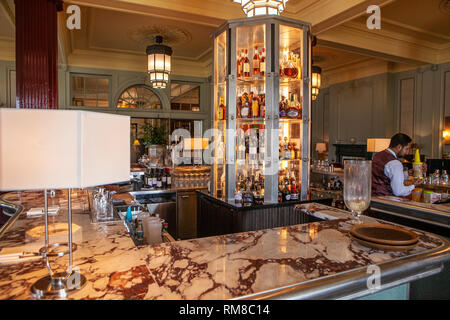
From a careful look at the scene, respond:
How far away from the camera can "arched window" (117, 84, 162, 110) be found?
29.5 ft

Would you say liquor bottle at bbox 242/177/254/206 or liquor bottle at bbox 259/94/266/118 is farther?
liquor bottle at bbox 259/94/266/118

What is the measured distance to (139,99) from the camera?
914 centimetres

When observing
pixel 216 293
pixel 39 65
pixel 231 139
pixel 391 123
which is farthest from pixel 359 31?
pixel 216 293

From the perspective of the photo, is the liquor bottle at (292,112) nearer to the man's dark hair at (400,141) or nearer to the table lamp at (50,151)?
the man's dark hair at (400,141)

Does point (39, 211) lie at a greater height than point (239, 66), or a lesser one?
lesser

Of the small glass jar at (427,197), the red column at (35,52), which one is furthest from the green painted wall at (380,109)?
the red column at (35,52)

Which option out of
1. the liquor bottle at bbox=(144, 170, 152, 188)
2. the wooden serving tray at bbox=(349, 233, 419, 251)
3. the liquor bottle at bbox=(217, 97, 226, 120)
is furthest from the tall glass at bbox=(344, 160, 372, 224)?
the liquor bottle at bbox=(144, 170, 152, 188)

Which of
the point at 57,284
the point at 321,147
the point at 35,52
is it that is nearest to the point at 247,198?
the point at 57,284

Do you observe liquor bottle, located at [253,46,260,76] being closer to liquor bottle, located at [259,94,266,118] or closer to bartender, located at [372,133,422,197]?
liquor bottle, located at [259,94,266,118]

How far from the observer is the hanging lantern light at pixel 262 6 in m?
2.72

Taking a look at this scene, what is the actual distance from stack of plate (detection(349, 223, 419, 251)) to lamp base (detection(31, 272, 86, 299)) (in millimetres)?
1123

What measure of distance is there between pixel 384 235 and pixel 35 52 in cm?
388

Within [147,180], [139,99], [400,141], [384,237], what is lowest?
[147,180]

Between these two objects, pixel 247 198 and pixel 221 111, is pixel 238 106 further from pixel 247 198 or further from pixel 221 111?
pixel 247 198
